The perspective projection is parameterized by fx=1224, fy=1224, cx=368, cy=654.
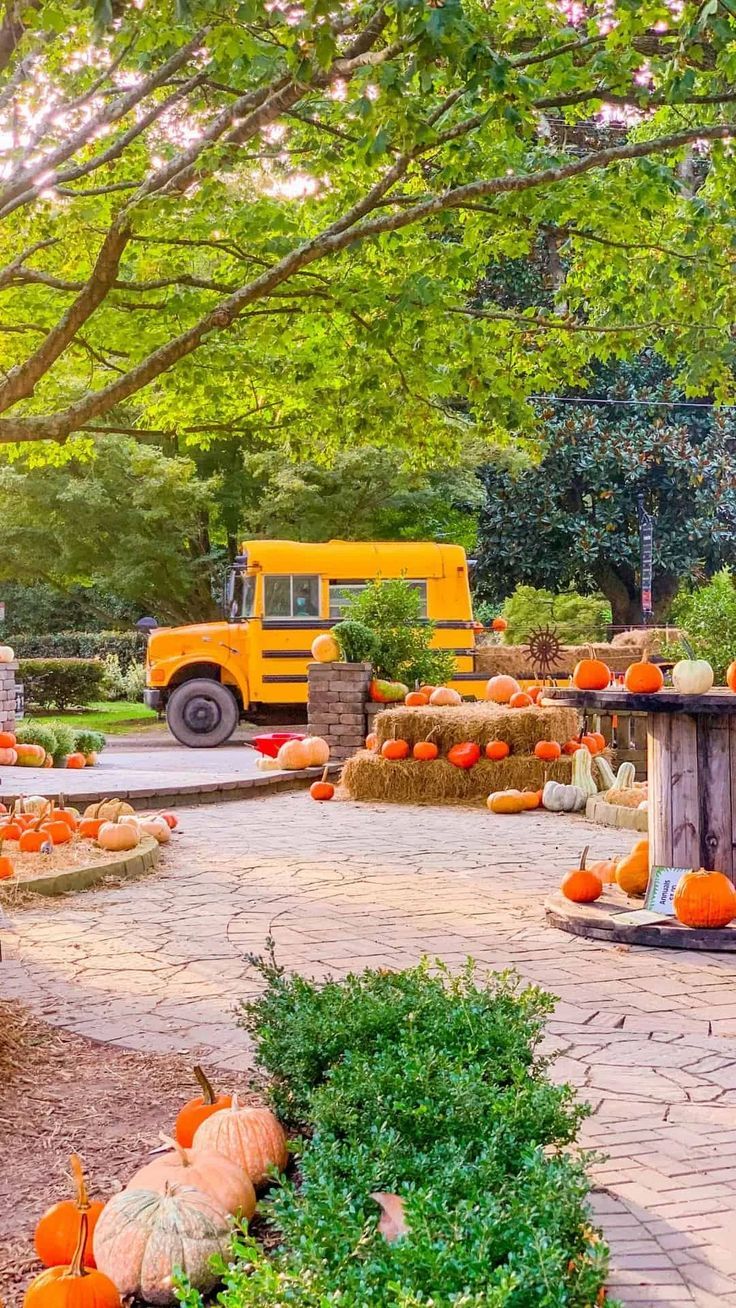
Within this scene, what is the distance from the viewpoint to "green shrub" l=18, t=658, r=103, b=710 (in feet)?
82.4

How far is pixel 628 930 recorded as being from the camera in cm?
615

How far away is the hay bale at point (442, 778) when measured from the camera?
12383mm

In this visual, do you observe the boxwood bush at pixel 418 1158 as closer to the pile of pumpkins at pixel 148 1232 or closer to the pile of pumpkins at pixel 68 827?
the pile of pumpkins at pixel 148 1232

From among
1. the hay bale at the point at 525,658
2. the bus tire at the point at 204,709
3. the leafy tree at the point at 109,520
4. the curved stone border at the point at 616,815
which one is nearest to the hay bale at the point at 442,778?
the curved stone border at the point at 616,815

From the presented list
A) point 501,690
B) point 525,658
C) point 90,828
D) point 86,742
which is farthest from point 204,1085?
point 525,658

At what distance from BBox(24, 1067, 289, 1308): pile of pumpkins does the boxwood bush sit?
11 centimetres

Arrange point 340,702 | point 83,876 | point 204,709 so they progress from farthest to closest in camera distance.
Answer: point 204,709 → point 340,702 → point 83,876

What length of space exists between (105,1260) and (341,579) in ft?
54.9

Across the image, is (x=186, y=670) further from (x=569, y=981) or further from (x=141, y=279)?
(x=569, y=981)

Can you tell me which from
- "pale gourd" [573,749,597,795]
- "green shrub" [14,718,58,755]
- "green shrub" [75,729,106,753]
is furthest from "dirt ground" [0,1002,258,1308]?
"green shrub" [75,729,106,753]

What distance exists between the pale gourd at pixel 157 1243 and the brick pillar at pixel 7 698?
14.6m

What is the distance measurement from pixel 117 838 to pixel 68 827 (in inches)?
18.7

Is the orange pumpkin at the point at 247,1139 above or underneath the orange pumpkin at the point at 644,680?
underneath

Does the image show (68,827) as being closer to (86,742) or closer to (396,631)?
(396,631)
